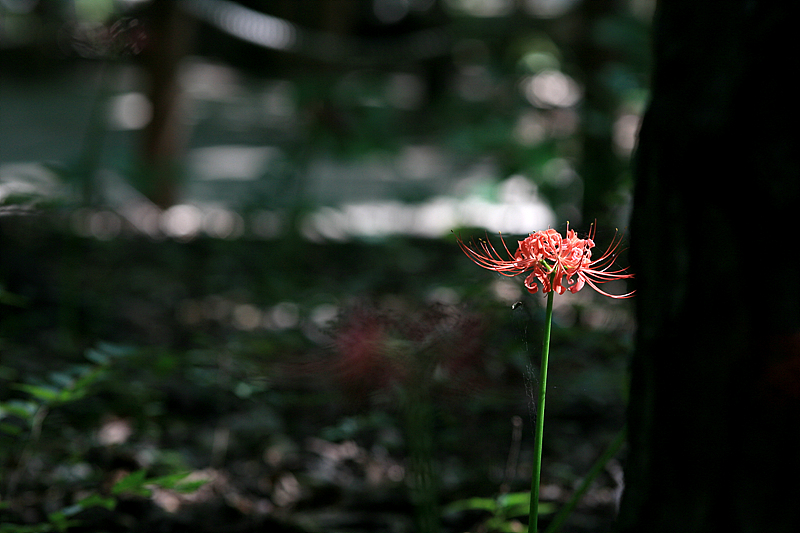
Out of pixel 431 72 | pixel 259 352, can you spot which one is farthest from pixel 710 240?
pixel 431 72

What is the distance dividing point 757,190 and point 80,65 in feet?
35.5

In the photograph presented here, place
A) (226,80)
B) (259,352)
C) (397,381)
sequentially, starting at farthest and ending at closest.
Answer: (226,80) → (259,352) → (397,381)

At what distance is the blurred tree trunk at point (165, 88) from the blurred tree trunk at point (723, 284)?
2540 millimetres

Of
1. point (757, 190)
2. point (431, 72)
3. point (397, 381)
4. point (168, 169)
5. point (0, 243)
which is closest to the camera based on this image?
point (757, 190)

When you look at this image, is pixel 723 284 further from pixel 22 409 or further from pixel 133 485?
pixel 22 409

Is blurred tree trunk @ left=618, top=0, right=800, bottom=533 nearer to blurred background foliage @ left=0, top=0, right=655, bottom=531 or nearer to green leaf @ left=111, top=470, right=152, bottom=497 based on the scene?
blurred background foliage @ left=0, top=0, right=655, bottom=531

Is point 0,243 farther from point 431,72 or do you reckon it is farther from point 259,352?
point 431,72

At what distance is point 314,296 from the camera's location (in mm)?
1949

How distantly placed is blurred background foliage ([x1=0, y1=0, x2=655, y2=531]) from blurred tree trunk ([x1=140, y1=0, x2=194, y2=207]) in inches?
0.4

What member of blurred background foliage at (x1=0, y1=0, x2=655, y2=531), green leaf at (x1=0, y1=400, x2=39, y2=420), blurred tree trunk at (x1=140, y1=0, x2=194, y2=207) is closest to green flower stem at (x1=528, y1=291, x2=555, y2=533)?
blurred background foliage at (x1=0, y1=0, x2=655, y2=531)

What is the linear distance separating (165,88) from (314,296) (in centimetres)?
166

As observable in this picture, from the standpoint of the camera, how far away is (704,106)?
64 cm

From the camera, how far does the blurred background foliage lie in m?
1.14

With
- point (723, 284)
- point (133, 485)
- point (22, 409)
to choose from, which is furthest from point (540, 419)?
point (22, 409)
